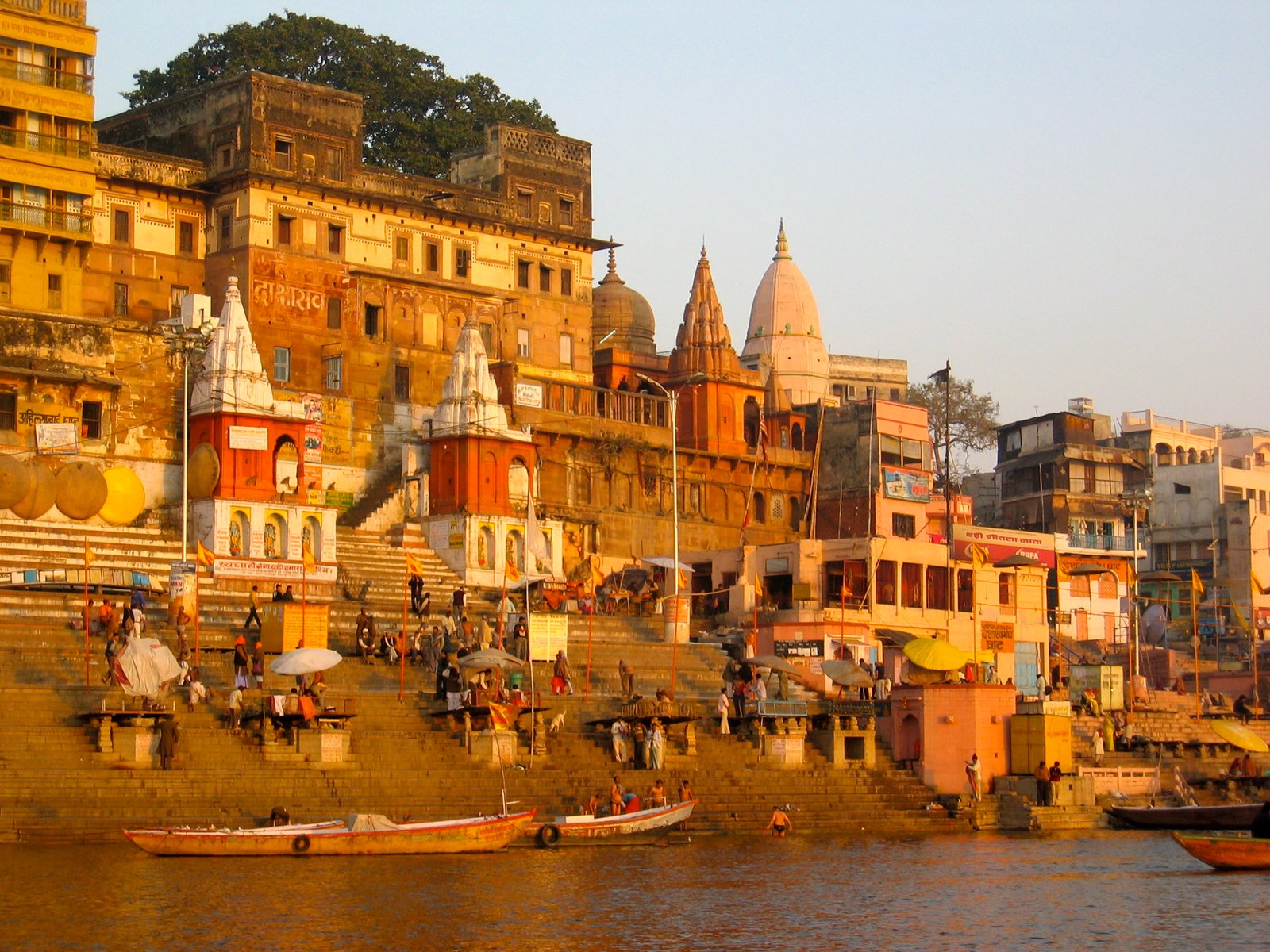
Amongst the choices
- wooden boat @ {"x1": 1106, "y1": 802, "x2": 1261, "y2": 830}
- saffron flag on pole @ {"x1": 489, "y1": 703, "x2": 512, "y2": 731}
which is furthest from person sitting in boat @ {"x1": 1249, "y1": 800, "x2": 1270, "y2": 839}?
saffron flag on pole @ {"x1": 489, "y1": 703, "x2": 512, "y2": 731}

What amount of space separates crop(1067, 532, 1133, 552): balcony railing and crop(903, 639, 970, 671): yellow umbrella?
24.6 m

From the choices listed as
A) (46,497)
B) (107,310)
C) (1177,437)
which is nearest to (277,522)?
(46,497)

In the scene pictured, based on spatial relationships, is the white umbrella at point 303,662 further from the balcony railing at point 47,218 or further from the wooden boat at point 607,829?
the balcony railing at point 47,218

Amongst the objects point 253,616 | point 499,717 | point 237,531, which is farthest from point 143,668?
point 237,531

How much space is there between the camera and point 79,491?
45.8 metres

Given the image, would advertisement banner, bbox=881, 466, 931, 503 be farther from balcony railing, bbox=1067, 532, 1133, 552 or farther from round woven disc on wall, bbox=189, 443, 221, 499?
round woven disc on wall, bbox=189, 443, 221, 499

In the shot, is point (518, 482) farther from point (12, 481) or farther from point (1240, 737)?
point (1240, 737)

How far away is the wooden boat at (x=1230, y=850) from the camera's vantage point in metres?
31.4

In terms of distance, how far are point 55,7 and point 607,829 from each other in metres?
26.5

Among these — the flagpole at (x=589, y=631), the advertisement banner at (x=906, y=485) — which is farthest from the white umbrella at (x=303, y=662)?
the advertisement banner at (x=906, y=485)

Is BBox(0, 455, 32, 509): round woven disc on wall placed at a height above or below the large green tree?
below

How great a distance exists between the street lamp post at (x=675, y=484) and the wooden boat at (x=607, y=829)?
7.02m

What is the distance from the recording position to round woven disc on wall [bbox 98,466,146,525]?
153ft

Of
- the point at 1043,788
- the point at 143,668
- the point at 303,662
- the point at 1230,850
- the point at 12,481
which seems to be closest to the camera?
the point at 1230,850
